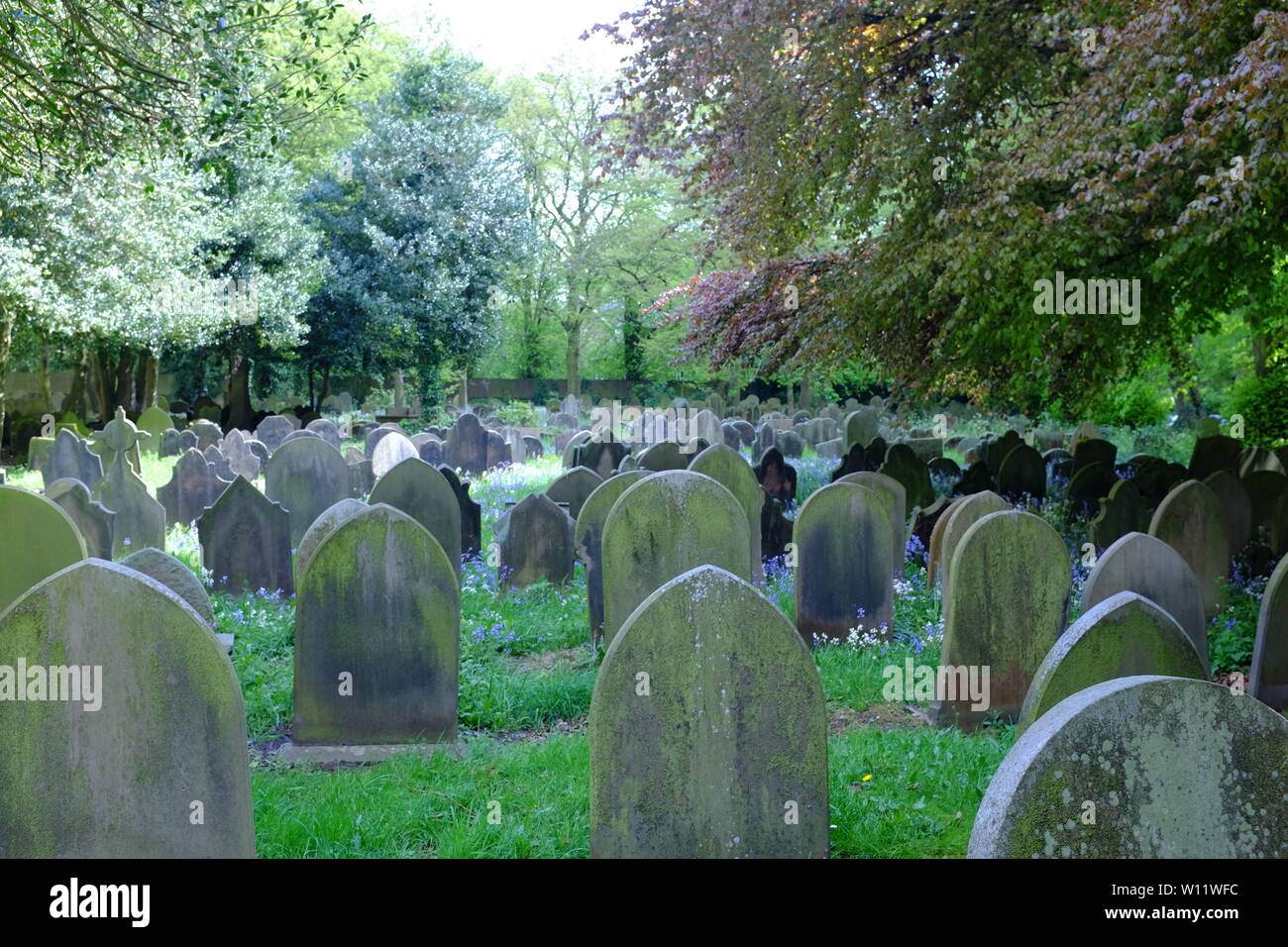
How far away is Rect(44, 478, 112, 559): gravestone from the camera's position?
27.6 feet

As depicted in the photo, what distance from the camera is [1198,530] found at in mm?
7664

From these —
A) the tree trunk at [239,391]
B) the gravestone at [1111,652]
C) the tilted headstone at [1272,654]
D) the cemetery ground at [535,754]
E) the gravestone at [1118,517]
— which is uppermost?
the tree trunk at [239,391]

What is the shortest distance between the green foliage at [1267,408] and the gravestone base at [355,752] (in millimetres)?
17362

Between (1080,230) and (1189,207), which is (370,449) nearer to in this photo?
(1080,230)

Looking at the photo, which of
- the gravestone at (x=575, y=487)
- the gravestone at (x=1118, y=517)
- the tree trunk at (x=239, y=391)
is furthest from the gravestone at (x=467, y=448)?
the tree trunk at (x=239, y=391)

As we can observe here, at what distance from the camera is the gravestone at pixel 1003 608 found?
5.78 m

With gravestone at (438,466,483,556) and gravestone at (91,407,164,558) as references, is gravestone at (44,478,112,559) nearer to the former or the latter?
gravestone at (91,407,164,558)

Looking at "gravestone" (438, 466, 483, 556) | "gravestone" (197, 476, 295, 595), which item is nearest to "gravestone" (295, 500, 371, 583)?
"gravestone" (197, 476, 295, 595)

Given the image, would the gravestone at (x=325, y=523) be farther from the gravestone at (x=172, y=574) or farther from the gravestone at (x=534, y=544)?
the gravestone at (x=534, y=544)

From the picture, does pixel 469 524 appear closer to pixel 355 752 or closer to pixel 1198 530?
pixel 355 752

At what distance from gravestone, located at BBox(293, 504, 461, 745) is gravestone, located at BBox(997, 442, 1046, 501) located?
857 cm

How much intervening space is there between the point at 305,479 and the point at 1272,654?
9.14m

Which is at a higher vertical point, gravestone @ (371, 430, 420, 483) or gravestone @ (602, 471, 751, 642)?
gravestone @ (371, 430, 420, 483)

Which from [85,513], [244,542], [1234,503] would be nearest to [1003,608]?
[1234,503]
